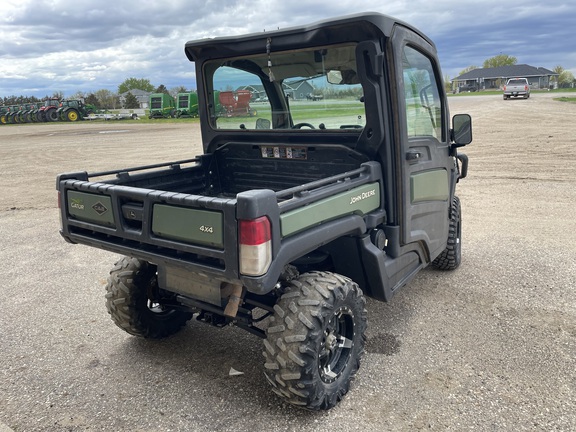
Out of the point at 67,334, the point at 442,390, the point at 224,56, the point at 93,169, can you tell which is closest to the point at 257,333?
the point at 442,390

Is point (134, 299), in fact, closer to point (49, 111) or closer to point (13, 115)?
point (49, 111)

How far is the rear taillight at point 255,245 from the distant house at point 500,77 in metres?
96.2

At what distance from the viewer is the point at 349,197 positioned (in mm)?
3057

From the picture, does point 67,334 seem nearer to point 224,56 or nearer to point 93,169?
point 224,56

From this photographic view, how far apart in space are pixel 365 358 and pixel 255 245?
155 centimetres

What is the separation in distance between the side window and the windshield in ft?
1.31

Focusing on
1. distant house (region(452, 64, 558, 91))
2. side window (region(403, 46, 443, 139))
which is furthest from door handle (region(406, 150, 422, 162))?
distant house (region(452, 64, 558, 91))

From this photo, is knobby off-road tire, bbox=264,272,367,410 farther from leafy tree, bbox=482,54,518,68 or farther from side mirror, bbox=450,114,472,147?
leafy tree, bbox=482,54,518,68

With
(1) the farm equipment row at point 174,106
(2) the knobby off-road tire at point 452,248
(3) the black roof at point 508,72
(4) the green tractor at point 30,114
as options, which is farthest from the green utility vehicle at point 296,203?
(3) the black roof at point 508,72

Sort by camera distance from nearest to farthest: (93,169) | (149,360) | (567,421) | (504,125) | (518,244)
Result: (567,421) < (149,360) < (518,244) < (93,169) < (504,125)

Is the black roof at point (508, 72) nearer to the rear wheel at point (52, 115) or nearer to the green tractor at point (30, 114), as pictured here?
the rear wheel at point (52, 115)

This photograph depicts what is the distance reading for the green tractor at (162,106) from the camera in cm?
3962

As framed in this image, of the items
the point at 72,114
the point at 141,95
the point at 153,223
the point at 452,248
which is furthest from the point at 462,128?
the point at 141,95

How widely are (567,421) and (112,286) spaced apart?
9.97 feet
